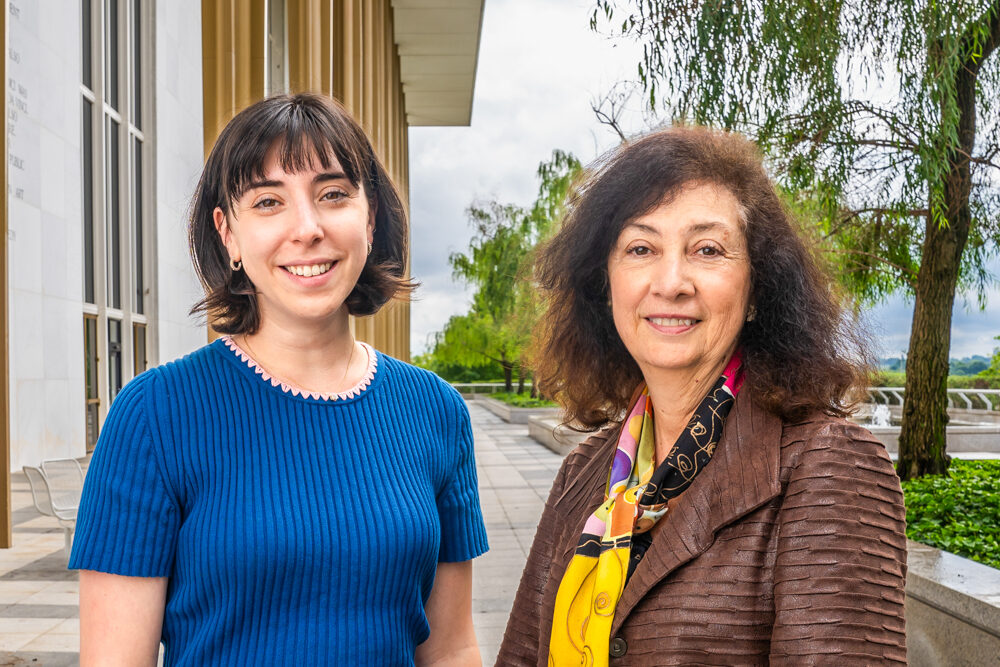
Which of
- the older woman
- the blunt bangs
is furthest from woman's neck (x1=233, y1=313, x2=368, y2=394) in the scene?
the older woman

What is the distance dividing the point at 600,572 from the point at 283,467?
61 cm

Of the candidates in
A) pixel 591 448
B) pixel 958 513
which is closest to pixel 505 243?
pixel 958 513

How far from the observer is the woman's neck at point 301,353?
1.76 metres

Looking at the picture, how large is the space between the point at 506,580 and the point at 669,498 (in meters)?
4.95

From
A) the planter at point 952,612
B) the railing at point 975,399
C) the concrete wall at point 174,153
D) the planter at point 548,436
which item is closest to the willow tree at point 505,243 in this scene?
the planter at point 548,436

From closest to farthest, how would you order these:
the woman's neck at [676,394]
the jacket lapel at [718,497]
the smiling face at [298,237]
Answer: the jacket lapel at [718,497] < the smiling face at [298,237] < the woman's neck at [676,394]

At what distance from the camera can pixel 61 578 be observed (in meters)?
6.72

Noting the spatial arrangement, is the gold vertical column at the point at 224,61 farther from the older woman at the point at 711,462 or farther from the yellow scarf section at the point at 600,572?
the yellow scarf section at the point at 600,572

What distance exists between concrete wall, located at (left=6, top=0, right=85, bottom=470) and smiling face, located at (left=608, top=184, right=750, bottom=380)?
10.2 meters

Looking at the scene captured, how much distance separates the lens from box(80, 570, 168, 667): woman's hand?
149 cm

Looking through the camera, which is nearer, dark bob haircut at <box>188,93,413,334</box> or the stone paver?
dark bob haircut at <box>188,93,413,334</box>

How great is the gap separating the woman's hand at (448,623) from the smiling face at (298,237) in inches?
24.0

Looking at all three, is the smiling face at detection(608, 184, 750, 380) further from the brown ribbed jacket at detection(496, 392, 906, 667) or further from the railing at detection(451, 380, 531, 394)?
the railing at detection(451, 380, 531, 394)

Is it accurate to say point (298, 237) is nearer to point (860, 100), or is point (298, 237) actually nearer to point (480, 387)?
point (860, 100)
